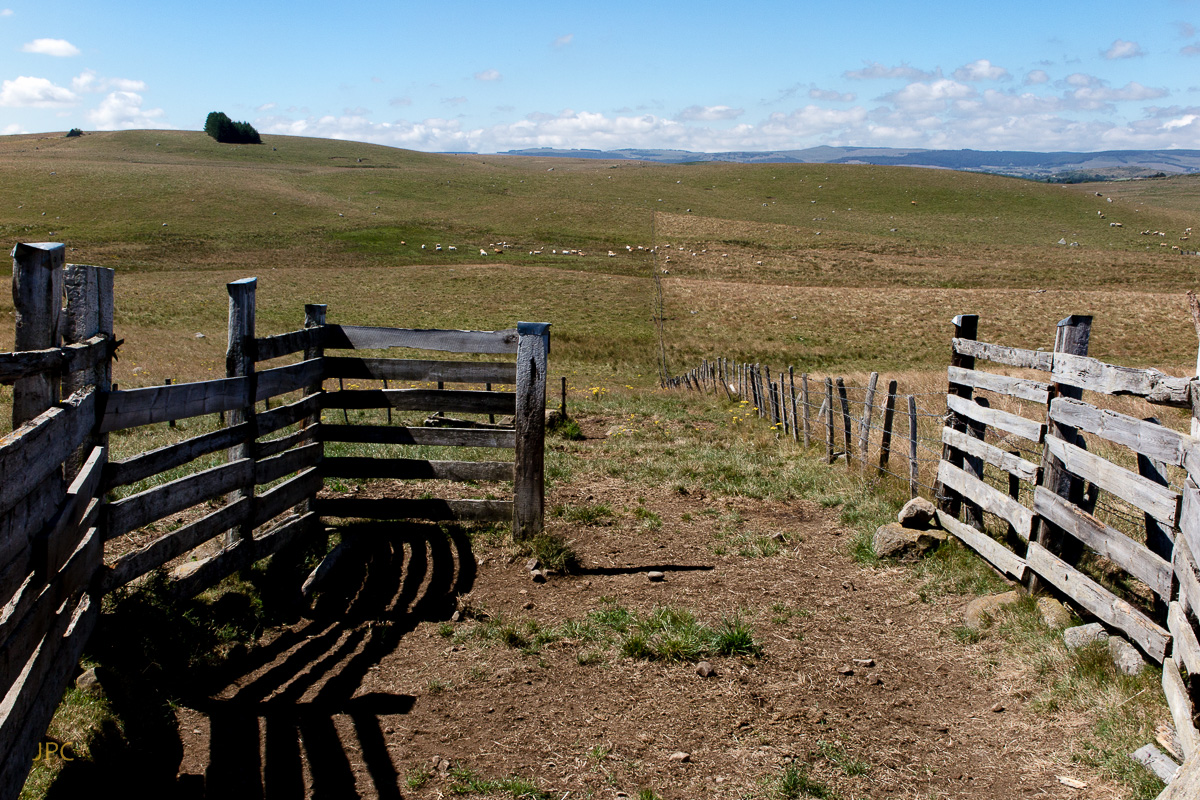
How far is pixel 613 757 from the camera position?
13.1ft

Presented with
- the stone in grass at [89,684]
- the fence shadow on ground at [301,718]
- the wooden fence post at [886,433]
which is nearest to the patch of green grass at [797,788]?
the fence shadow on ground at [301,718]

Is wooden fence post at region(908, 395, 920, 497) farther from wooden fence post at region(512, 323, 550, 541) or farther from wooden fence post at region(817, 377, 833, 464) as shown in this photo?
wooden fence post at region(512, 323, 550, 541)

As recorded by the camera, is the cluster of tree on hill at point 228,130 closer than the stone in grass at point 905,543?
No

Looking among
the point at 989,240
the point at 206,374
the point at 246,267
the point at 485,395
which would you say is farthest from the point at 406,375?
the point at 989,240

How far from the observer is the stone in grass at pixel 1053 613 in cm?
521

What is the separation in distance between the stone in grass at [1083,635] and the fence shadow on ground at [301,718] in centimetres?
394

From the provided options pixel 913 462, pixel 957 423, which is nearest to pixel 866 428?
pixel 913 462

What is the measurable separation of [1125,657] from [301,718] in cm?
456

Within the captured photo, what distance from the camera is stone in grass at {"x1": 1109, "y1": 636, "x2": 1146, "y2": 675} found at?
14.6 feet

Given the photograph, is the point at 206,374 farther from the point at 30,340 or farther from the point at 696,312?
the point at 696,312

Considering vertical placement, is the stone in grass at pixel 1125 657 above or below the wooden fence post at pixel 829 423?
below

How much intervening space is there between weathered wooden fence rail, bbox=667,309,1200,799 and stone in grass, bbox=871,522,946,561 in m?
0.31

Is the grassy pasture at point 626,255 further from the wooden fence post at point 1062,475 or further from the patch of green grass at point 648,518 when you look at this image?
the wooden fence post at point 1062,475

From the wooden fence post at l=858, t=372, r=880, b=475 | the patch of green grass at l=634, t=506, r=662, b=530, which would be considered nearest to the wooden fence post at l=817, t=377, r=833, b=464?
the wooden fence post at l=858, t=372, r=880, b=475
